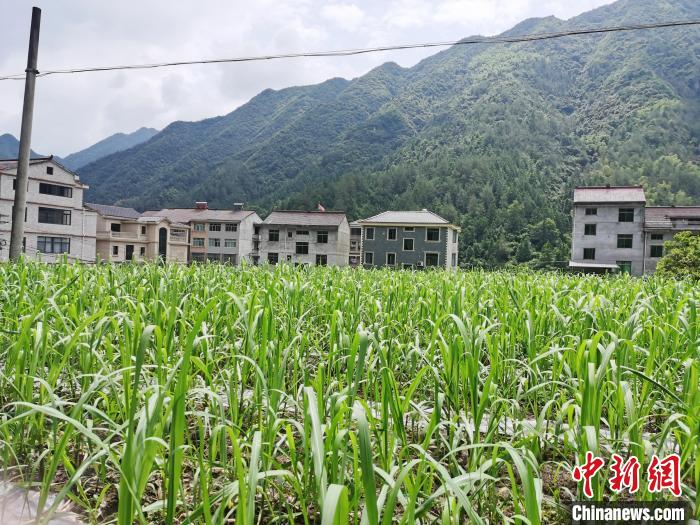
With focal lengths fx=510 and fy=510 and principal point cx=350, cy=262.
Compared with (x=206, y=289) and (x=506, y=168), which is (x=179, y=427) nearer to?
(x=206, y=289)

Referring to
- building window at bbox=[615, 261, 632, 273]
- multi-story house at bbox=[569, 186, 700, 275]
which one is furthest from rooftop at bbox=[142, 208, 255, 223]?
building window at bbox=[615, 261, 632, 273]

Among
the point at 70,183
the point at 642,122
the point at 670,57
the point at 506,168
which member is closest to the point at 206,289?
the point at 70,183

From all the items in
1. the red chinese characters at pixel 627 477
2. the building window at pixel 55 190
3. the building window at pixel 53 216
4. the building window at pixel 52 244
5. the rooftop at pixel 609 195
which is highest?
the rooftop at pixel 609 195

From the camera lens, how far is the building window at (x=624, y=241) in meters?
34.4

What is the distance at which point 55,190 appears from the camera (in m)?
33.2

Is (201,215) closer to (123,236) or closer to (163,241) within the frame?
(163,241)

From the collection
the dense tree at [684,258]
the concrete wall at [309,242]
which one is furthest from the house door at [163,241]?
the dense tree at [684,258]

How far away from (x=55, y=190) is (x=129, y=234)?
8.57m

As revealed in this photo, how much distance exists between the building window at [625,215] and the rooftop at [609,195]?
0.69 m

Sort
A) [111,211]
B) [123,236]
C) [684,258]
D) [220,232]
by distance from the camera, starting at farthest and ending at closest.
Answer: [220,232], [123,236], [111,211], [684,258]

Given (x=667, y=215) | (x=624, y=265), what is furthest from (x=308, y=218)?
(x=667, y=215)

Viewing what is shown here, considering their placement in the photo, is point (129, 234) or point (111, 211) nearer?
point (111, 211)

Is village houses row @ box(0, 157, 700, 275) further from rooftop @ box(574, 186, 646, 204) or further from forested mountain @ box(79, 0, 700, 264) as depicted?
forested mountain @ box(79, 0, 700, 264)

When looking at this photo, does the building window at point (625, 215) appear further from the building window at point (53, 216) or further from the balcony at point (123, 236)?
the building window at point (53, 216)
